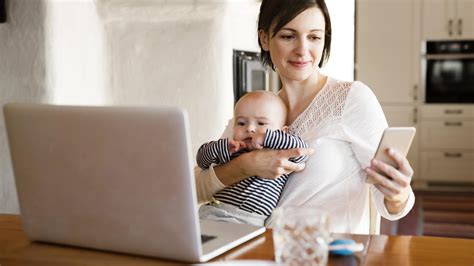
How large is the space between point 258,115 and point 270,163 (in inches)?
8.1

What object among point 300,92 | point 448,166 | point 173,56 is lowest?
point 448,166

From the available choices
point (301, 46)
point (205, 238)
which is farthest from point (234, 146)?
point (205, 238)

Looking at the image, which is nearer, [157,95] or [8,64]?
[8,64]

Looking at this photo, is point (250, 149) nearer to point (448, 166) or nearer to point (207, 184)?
point (207, 184)

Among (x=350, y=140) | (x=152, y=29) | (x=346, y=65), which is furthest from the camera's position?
(x=346, y=65)

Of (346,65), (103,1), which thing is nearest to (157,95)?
(103,1)

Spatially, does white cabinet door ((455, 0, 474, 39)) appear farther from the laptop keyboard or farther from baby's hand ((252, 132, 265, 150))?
the laptop keyboard

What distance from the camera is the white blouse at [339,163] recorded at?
5.18ft

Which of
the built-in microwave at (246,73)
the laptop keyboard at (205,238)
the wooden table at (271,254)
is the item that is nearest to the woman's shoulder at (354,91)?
the wooden table at (271,254)

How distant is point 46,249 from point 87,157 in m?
0.25

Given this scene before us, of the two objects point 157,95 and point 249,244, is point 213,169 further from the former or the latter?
point 157,95

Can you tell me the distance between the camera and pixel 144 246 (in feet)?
3.63

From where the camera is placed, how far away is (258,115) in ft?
5.44

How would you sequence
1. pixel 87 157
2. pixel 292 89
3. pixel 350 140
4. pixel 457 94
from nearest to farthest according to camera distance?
pixel 87 157
pixel 350 140
pixel 292 89
pixel 457 94
